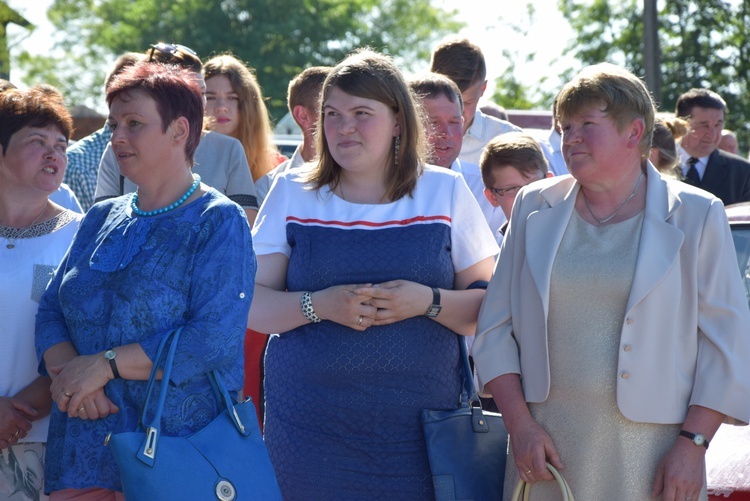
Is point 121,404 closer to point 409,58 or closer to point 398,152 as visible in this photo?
point 398,152

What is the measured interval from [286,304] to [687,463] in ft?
4.37

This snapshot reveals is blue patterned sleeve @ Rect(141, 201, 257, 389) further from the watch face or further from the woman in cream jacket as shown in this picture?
the woman in cream jacket

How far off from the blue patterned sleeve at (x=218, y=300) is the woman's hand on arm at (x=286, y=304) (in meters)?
0.22

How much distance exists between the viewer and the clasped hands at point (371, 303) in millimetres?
3359

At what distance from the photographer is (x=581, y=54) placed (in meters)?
25.8

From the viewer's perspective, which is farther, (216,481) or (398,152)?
(398,152)

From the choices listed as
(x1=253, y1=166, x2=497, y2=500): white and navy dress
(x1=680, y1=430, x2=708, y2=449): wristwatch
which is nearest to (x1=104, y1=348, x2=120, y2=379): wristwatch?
(x1=253, y1=166, x2=497, y2=500): white and navy dress

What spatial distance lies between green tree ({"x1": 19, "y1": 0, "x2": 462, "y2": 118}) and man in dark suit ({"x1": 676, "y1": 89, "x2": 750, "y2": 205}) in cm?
2483

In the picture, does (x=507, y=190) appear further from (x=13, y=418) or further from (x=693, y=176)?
(x=693, y=176)

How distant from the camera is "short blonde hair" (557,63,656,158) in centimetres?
328

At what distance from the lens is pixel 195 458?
2.97 meters

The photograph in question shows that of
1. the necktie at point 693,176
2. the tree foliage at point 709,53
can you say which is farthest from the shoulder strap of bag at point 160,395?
the tree foliage at point 709,53

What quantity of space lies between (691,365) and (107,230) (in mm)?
1859

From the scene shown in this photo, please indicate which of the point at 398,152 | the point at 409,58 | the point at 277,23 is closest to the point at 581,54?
the point at 277,23
